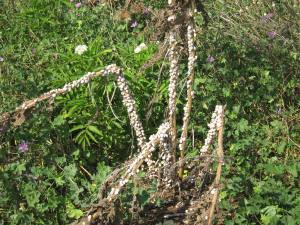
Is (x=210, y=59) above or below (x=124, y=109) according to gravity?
above

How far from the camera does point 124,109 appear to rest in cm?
368

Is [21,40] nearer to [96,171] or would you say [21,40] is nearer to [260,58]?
[96,171]

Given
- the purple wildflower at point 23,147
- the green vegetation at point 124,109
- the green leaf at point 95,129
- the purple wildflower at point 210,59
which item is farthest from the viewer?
the purple wildflower at point 210,59

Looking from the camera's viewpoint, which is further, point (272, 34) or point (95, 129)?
point (272, 34)

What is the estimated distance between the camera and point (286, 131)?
3.85 m

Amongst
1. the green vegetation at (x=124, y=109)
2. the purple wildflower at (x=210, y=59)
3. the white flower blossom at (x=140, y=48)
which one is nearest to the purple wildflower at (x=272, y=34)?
the green vegetation at (x=124, y=109)

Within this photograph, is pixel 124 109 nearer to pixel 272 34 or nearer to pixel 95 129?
pixel 95 129

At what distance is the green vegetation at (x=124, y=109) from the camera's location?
3248 millimetres

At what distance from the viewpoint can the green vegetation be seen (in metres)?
3.25

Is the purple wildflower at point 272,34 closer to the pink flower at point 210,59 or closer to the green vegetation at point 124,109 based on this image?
the green vegetation at point 124,109

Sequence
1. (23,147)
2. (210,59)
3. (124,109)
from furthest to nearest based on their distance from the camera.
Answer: (210,59), (124,109), (23,147)

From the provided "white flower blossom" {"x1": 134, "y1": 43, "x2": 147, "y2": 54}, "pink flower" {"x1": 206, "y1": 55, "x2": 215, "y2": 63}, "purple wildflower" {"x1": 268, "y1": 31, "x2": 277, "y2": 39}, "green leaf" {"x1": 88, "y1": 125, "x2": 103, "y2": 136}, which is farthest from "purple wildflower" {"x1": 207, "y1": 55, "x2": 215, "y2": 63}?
"green leaf" {"x1": 88, "y1": 125, "x2": 103, "y2": 136}

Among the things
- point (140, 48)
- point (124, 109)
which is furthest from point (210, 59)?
point (124, 109)

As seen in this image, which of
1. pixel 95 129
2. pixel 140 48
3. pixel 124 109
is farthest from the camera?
pixel 140 48
